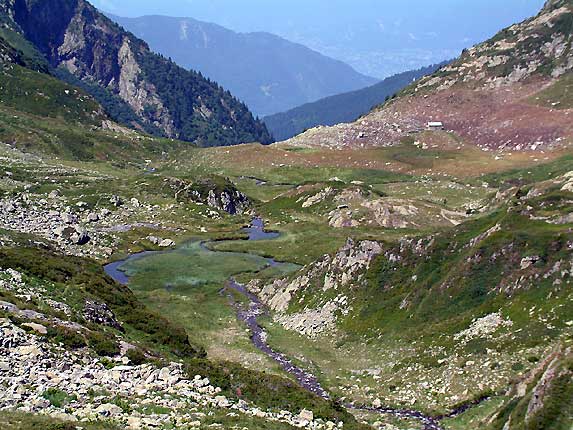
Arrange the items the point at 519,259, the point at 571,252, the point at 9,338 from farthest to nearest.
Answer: the point at 519,259, the point at 571,252, the point at 9,338

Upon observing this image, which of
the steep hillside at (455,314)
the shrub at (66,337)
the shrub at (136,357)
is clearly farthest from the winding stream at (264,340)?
the shrub at (66,337)

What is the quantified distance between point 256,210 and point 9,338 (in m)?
118

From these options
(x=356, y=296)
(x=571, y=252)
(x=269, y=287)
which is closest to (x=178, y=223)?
(x=269, y=287)

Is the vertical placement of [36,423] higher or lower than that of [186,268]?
higher

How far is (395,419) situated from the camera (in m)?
41.1

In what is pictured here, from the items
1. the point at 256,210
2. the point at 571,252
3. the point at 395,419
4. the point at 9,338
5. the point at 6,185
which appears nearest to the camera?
the point at 9,338

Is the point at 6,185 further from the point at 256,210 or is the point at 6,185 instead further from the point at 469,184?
the point at 469,184

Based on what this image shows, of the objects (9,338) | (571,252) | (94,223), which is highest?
(571,252)

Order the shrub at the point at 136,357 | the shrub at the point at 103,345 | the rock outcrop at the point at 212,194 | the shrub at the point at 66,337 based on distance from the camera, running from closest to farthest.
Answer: the shrub at the point at 66,337
the shrub at the point at 103,345
the shrub at the point at 136,357
the rock outcrop at the point at 212,194

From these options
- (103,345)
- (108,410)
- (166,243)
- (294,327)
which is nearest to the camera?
(108,410)

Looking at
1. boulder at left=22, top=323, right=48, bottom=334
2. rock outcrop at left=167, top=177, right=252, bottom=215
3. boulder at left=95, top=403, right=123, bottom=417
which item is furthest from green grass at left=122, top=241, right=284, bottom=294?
boulder at left=95, top=403, right=123, bottom=417

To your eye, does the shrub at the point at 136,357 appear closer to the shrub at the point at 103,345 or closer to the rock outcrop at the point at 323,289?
the shrub at the point at 103,345

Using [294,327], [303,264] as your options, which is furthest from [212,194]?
[294,327]

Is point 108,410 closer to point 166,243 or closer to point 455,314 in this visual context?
point 455,314
